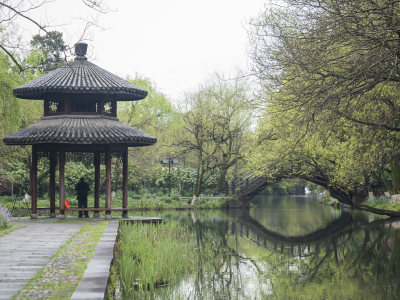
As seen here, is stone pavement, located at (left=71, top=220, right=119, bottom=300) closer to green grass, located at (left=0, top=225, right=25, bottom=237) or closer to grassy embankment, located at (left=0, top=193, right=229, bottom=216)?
green grass, located at (left=0, top=225, right=25, bottom=237)

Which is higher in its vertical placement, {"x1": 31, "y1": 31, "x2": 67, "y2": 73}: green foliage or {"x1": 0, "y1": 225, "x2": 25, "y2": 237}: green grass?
{"x1": 31, "y1": 31, "x2": 67, "y2": 73}: green foliage

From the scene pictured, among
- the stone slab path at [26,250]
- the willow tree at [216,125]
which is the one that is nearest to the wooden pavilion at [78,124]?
the stone slab path at [26,250]

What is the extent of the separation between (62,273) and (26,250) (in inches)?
109

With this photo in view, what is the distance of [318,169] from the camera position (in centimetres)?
3039

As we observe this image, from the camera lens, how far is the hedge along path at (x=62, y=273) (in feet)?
21.9

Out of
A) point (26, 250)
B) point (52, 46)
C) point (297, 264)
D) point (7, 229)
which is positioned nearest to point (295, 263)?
point (297, 264)

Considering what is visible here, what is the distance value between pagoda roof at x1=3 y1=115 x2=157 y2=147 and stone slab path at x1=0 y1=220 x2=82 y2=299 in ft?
9.35

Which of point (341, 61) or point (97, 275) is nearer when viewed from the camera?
point (97, 275)

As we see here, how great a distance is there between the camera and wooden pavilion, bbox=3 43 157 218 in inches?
709

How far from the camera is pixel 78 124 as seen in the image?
1869cm

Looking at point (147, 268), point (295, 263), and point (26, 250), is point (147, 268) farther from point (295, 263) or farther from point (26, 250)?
point (295, 263)

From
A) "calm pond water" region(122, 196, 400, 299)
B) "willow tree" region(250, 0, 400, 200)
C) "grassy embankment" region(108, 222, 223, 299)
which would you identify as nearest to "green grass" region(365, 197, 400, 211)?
"calm pond water" region(122, 196, 400, 299)

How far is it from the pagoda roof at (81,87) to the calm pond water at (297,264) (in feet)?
19.0

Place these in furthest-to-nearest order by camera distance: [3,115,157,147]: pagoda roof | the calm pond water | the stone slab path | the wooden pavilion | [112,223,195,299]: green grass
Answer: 1. the wooden pavilion
2. [3,115,157,147]: pagoda roof
3. the calm pond water
4. [112,223,195,299]: green grass
5. the stone slab path
